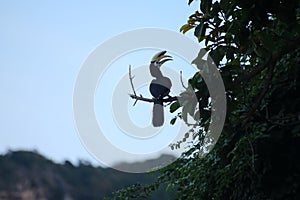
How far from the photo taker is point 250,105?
2.04 m

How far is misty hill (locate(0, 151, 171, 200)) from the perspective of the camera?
6.05 ft

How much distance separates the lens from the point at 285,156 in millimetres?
2041

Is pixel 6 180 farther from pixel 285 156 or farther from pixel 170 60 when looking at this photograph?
pixel 285 156

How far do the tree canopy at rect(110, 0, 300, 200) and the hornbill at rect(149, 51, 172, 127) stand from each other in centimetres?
10

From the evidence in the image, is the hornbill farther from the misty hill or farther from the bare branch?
the misty hill

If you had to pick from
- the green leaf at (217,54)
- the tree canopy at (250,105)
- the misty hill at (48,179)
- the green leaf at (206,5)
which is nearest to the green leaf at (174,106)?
the tree canopy at (250,105)

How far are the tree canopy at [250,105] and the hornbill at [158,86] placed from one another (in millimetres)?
95

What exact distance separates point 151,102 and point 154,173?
77 cm

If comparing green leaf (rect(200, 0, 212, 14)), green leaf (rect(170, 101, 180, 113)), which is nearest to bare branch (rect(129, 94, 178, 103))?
green leaf (rect(170, 101, 180, 113))

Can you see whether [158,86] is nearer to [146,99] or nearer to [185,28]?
[146,99]

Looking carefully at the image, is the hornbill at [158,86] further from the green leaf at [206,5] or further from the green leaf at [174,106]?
the green leaf at [206,5]

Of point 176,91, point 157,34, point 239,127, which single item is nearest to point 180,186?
→ point 239,127

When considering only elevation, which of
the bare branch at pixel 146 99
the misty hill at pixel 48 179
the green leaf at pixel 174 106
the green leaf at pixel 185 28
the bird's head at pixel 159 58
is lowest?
the misty hill at pixel 48 179

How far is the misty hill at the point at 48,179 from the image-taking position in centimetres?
184
